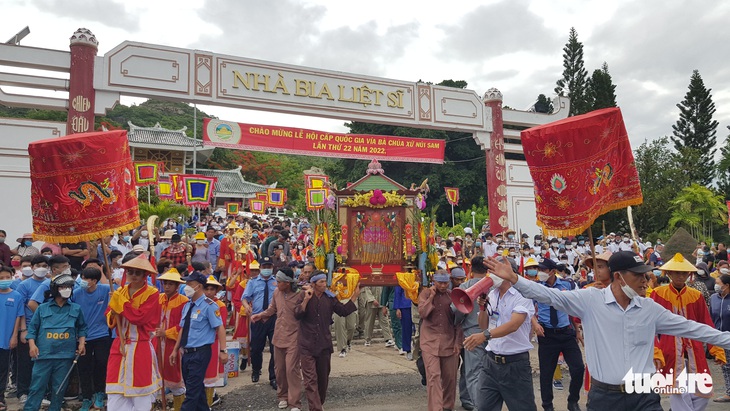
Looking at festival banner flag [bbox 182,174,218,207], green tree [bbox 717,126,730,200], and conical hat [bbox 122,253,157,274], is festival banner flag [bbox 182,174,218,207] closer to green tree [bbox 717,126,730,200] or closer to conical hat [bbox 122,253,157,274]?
conical hat [bbox 122,253,157,274]

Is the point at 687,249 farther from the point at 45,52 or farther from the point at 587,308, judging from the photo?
the point at 45,52

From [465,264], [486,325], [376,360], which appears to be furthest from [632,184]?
[376,360]

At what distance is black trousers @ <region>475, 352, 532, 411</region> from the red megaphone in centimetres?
75

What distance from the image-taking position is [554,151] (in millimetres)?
5117

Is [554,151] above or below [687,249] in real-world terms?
above

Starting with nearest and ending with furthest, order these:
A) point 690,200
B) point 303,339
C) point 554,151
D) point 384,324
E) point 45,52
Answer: point 554,151, point 303,339, point 384,324, point 45,52, point 690,200

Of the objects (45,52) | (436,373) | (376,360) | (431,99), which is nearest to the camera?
(436,373)

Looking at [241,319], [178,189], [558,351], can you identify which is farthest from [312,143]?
[558,351]

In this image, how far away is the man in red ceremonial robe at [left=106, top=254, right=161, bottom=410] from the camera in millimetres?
4699

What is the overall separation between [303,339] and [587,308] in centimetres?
357

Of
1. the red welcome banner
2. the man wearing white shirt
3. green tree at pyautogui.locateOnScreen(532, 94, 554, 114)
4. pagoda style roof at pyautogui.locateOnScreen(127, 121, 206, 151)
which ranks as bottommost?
the man wearing white shirt

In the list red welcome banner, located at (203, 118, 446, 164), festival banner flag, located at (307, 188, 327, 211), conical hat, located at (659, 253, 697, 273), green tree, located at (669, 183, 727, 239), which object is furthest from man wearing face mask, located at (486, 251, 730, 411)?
green tree, located at (669, 183, 727, 239)

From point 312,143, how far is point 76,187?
387 inches

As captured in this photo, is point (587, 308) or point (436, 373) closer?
point (587, 308)
